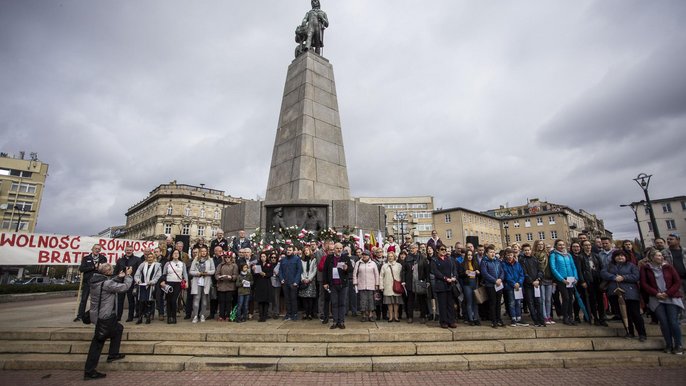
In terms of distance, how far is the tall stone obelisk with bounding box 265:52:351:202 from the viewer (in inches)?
487

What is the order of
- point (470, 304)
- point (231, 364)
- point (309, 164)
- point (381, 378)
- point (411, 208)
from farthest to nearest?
point (411, 208) < point (309, 164) < point (470, 304) < point (231, 364) < point (381, 378)

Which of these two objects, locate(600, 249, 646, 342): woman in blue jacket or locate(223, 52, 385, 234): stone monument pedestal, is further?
locate(223, 52, 385, 234): stone monument pedestal

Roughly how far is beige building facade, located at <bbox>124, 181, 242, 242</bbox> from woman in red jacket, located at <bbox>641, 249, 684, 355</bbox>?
58.2 meters

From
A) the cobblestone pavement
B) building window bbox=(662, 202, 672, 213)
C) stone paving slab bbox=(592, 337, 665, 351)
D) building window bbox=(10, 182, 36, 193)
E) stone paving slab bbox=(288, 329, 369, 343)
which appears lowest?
the cobblestone pavement

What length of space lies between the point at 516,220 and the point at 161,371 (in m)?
73.9

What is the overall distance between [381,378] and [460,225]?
56.4 m

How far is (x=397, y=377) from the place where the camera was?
16.3ft

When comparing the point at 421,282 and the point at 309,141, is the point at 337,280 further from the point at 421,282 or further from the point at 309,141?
the point at 309,141

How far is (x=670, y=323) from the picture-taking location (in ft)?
18.8

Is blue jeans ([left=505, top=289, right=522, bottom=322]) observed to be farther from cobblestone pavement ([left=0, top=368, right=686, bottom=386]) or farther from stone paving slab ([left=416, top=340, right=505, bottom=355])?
cobblestone pavement ([left=0, top=368, right=686, bottom=386])

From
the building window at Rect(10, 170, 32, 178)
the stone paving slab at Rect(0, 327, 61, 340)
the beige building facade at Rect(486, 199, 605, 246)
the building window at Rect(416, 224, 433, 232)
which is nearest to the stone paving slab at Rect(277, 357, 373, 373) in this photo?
the stone paving slab at Rect(0, 327, 61, 340)

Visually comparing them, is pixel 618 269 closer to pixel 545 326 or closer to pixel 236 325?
pixel 545 326

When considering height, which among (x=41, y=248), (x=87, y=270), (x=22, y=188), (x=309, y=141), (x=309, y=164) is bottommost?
(x=87, y=270)

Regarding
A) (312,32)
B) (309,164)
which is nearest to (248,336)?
(309,164)
